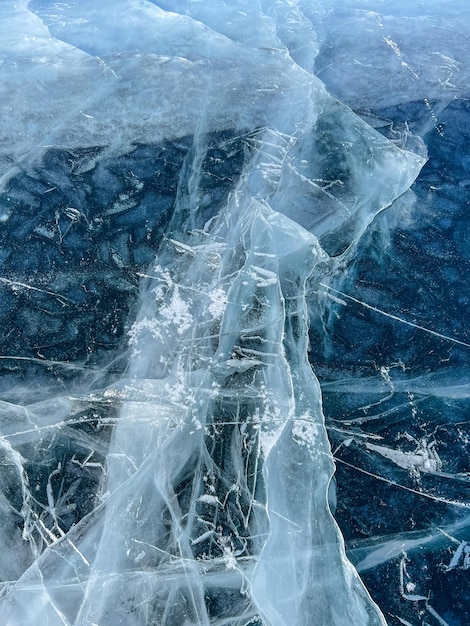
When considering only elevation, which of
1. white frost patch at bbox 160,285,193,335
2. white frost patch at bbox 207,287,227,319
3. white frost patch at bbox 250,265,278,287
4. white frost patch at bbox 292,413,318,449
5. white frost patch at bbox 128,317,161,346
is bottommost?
white frost patch at bbox 292,413,318,449

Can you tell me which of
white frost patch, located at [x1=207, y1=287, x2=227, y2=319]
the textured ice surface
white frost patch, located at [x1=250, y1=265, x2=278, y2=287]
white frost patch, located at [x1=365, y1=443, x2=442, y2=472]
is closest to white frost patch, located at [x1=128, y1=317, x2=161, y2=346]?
the textured ice surface

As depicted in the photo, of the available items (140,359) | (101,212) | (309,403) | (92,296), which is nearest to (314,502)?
(309,403)

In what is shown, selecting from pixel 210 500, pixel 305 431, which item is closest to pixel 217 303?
pixel 305 431

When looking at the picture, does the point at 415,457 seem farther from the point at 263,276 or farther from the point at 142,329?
the point at 142,329

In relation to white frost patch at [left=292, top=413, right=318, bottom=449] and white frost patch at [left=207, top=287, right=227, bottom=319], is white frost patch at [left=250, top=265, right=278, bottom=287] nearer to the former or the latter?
white frost patch at [left=207, top=287, right=227, bottom=319]

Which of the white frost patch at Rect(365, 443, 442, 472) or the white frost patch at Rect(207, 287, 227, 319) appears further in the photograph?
the white frost patch at Rect(207, 287, 227, 319)

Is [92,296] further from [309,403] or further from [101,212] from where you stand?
[309,403]

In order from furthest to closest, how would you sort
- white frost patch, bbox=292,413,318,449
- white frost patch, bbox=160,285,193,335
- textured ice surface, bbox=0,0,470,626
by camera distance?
white frost patch, bbox=160,285,193,335, white frost patch, bbox=292,413,318,449, textured ice surface, bbox=0,0,470,626
